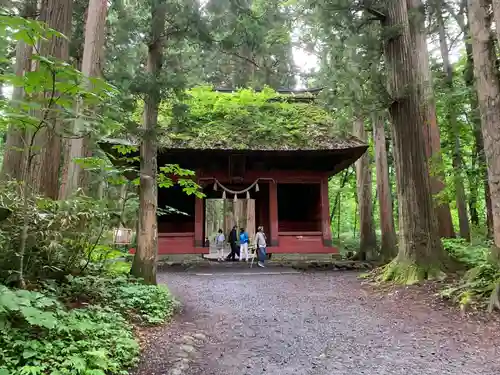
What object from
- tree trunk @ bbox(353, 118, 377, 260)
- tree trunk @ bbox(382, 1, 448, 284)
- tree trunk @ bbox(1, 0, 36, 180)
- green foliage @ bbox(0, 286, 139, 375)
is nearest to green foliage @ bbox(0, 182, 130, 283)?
green foliage @ bbox(0, 286, 139, 375)

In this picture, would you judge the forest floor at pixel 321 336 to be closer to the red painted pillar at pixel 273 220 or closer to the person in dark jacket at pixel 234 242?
the red painted pillar at pixel 273 220

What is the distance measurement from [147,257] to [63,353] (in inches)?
118

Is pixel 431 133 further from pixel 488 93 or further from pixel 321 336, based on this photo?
pixel 321 336

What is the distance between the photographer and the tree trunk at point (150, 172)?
18.7 ft

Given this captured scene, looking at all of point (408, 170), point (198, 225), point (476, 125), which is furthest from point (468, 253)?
point (198, 225)

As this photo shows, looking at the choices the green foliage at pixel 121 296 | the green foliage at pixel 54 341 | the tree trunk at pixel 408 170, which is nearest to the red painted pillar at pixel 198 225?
the tree trunk at pixel 408 170

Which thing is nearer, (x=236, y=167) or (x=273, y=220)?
(x=236, y=167)

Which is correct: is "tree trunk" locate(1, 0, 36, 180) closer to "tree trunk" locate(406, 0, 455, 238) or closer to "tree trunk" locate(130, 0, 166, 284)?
"tree trunk" locate(130, 0, 166, 284)

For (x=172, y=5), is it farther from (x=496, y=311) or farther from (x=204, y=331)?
(x=496, y=311)

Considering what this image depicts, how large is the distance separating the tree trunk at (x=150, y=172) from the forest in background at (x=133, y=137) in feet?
0.07

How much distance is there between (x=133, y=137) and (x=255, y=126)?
17.7ft

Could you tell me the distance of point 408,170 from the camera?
733 centimetres

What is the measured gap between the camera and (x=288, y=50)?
20.2 m

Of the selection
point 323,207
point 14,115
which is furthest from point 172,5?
point 323,207
